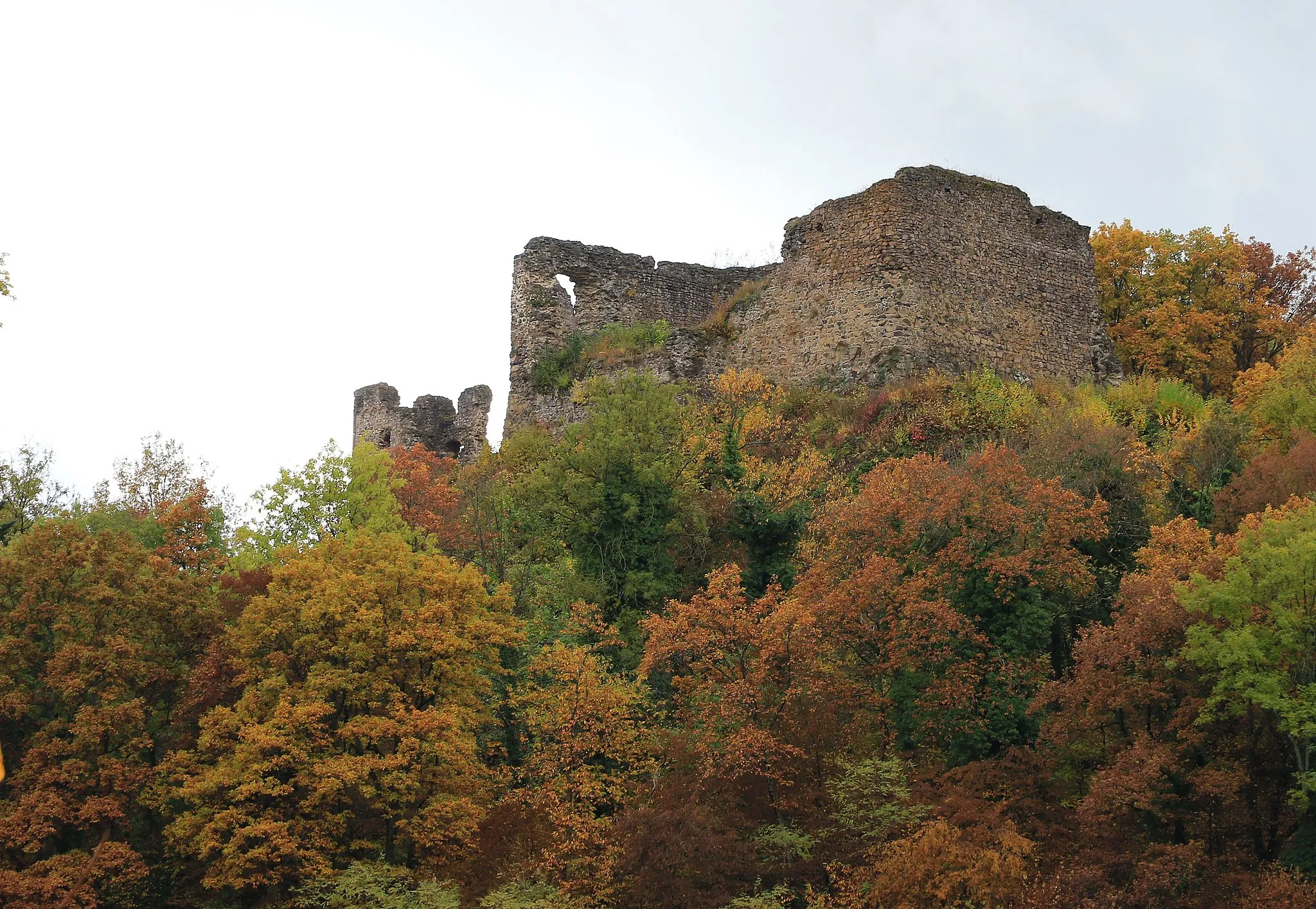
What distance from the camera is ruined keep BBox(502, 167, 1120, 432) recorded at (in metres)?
33.2

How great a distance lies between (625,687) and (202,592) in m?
7.45

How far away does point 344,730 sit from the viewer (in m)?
21.2

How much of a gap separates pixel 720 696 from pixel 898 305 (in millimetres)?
14595

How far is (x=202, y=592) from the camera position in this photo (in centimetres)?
2384

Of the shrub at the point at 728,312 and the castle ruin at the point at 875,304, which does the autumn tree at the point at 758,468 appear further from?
the shrub at the point at 728,312

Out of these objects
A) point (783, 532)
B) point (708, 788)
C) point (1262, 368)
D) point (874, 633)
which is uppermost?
point (1262, 368)

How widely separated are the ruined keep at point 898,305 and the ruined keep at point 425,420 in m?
6.36

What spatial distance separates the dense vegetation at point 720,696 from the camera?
1814 centimetres

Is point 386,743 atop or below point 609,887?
atop

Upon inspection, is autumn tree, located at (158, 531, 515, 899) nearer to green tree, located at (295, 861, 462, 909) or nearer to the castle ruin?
green tree, located at (295, 861, 462, 909)

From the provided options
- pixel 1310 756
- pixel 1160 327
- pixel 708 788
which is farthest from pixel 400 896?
pixel 1160 327

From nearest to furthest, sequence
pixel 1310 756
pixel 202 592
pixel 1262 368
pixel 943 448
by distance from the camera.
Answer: pixel 1310 756 < pixel 202 592 < pixel 943 448 < pixel 1262 368

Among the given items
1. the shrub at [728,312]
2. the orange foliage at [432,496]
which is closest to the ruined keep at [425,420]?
the orange foliage at [432,496]

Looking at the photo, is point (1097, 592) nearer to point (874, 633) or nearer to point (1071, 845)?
point (874, 633)
